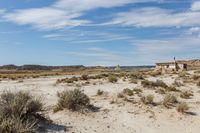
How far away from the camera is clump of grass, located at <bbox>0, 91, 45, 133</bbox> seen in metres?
12.8

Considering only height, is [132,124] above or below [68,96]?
below

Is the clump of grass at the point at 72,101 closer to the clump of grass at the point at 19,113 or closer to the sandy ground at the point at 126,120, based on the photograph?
the sandy ground at the point at 126,120

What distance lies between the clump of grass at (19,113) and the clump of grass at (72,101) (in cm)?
220

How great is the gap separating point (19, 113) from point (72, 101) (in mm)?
4632

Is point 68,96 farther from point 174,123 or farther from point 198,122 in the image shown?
point 198,122

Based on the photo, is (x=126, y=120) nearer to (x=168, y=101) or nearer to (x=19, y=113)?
(x=168, y=101)

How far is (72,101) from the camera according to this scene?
18875mm

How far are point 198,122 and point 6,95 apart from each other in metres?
9.15

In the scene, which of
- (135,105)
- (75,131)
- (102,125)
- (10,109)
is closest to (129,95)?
(135,105)

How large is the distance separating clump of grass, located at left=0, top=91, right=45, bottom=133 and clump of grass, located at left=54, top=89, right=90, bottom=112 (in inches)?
86.7

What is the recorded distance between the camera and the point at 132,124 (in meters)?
18.0

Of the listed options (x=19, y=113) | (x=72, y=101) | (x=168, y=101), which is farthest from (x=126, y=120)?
(x=19, y=113)

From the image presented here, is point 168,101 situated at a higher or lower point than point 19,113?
lower

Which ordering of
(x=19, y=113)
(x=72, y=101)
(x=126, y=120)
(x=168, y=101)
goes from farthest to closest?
(x=168, y=101) < (x=72, y=101) < (x=126, y=120) < (x=19, y=113)
